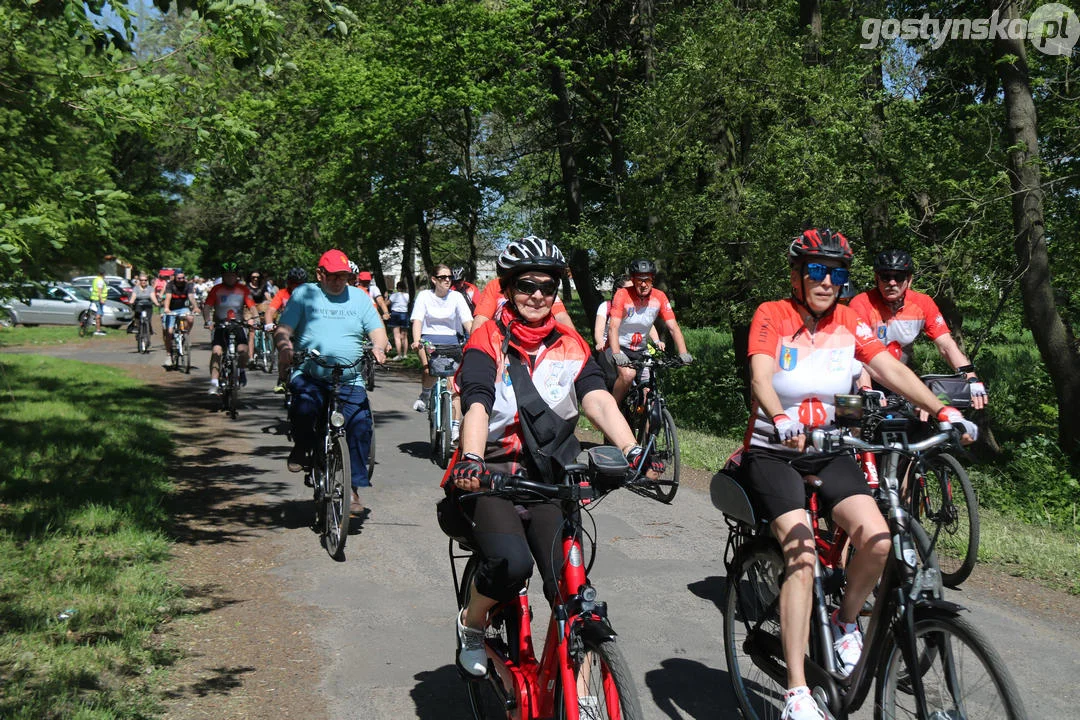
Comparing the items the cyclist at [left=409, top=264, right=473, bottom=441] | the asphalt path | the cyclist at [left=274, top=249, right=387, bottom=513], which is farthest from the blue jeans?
the cyclist at [left=409, top=264, right=473, bottom=441]

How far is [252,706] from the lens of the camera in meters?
4.92

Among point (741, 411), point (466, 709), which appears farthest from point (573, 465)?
point (741, 411)

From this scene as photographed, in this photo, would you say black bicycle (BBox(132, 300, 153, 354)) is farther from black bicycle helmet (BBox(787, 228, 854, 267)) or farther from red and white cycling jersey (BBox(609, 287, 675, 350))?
black bicycle helmet (BBox(787, 228, 854, 267))

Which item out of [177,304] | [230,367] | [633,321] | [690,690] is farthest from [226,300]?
[690,690]

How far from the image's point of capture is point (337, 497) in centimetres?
792

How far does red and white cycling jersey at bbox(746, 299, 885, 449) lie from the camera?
14.7 ft

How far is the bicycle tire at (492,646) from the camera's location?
4.08m

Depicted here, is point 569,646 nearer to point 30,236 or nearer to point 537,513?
point 537,513

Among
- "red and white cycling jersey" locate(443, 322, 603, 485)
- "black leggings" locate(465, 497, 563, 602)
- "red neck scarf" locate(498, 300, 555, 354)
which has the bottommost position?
"black leggings" locate(465, 497, 563, 602)

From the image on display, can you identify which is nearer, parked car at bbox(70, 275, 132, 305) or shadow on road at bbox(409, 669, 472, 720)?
shadow on road at bbox(409, 669, 472, 720)

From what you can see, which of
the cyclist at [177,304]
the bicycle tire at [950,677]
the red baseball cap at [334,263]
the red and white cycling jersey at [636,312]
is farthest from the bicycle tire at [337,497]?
the cyclist at [177,304]

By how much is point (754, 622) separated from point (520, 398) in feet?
5.07

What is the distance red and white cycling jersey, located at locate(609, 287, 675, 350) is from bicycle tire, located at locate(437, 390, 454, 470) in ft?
6.46

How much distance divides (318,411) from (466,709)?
13.1 ft
